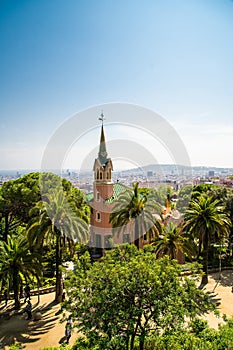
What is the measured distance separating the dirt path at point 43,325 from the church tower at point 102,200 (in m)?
11.3

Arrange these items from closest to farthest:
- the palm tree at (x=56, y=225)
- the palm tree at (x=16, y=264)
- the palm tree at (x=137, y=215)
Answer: the palm tree at (x=16, y=264)
the palm tree at (x=56, y=225)
the palm tree at (x=137, y=215)

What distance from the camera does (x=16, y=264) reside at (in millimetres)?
15742

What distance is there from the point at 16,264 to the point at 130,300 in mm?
9297

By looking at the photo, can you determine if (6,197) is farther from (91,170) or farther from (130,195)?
(130,195)

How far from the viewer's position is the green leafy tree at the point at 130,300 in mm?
8656

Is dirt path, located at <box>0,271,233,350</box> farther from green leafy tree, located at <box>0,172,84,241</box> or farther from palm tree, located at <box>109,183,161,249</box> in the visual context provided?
green leafy tree, located at <box>0,172,84,241</box>

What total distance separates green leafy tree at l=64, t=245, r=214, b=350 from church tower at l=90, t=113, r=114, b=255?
2004 cm

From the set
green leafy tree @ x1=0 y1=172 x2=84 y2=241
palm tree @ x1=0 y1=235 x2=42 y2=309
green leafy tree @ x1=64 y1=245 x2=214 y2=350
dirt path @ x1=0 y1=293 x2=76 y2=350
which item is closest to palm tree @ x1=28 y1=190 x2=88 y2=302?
palm tree @ x1=0 y1=235 x2=42 y2=309

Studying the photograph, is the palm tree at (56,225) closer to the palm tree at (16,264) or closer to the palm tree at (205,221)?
the palm tree at (16,264)

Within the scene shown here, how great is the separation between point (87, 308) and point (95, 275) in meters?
1.10

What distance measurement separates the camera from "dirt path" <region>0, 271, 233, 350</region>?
1356cm

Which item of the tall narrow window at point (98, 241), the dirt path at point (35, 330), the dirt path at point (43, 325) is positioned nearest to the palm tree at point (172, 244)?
the dirt path at point (43, 325)

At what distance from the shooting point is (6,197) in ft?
92.5

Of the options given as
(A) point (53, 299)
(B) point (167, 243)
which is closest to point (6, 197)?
(A) point (53, 299)
